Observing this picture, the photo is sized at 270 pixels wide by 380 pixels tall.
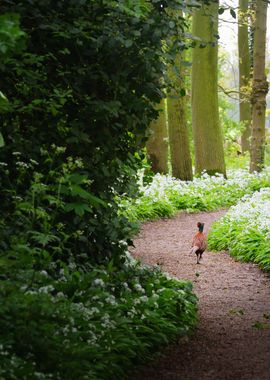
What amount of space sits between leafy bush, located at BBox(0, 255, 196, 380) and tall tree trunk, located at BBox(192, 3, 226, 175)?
11548 mm

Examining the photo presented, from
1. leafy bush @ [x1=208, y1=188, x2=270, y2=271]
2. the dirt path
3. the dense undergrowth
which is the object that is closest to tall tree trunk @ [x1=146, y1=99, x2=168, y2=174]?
the dense undergrowth

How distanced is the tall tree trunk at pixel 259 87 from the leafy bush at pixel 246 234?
6279 mm

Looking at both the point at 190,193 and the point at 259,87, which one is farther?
the point at 259,87

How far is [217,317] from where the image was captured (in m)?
6.23

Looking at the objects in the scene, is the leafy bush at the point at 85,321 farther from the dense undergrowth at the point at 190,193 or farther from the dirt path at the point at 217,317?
the dense undergrowth at the point at 190,193

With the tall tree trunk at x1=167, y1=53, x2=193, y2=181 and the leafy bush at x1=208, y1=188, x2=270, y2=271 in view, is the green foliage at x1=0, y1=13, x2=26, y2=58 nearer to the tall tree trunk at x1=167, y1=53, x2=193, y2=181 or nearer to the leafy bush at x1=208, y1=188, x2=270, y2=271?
the leafy bush at x1=208, y1=188, x2=270, y2=271

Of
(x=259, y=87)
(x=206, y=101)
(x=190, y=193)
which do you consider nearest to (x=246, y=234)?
(x=190, y=193)

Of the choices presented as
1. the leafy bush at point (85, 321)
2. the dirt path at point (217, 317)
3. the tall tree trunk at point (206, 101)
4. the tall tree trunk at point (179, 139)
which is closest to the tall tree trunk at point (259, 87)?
the tall tree trunk at point (206, 101)

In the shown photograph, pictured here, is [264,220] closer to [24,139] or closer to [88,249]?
[88,249]

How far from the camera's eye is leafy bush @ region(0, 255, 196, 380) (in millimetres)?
3535

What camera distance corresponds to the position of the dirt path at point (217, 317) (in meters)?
4.60

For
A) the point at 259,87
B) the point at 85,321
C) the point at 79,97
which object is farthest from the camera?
the point at 259,87

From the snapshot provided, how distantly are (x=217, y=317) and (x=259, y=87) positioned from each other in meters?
12.9

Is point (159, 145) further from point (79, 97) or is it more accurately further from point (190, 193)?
point (79, 97)
